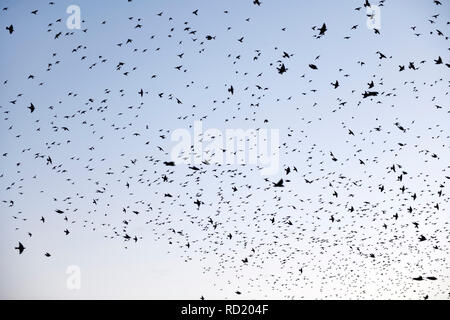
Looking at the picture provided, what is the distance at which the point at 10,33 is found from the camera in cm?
1666

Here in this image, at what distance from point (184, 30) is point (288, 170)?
6194 millimetres

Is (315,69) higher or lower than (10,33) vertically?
lower
